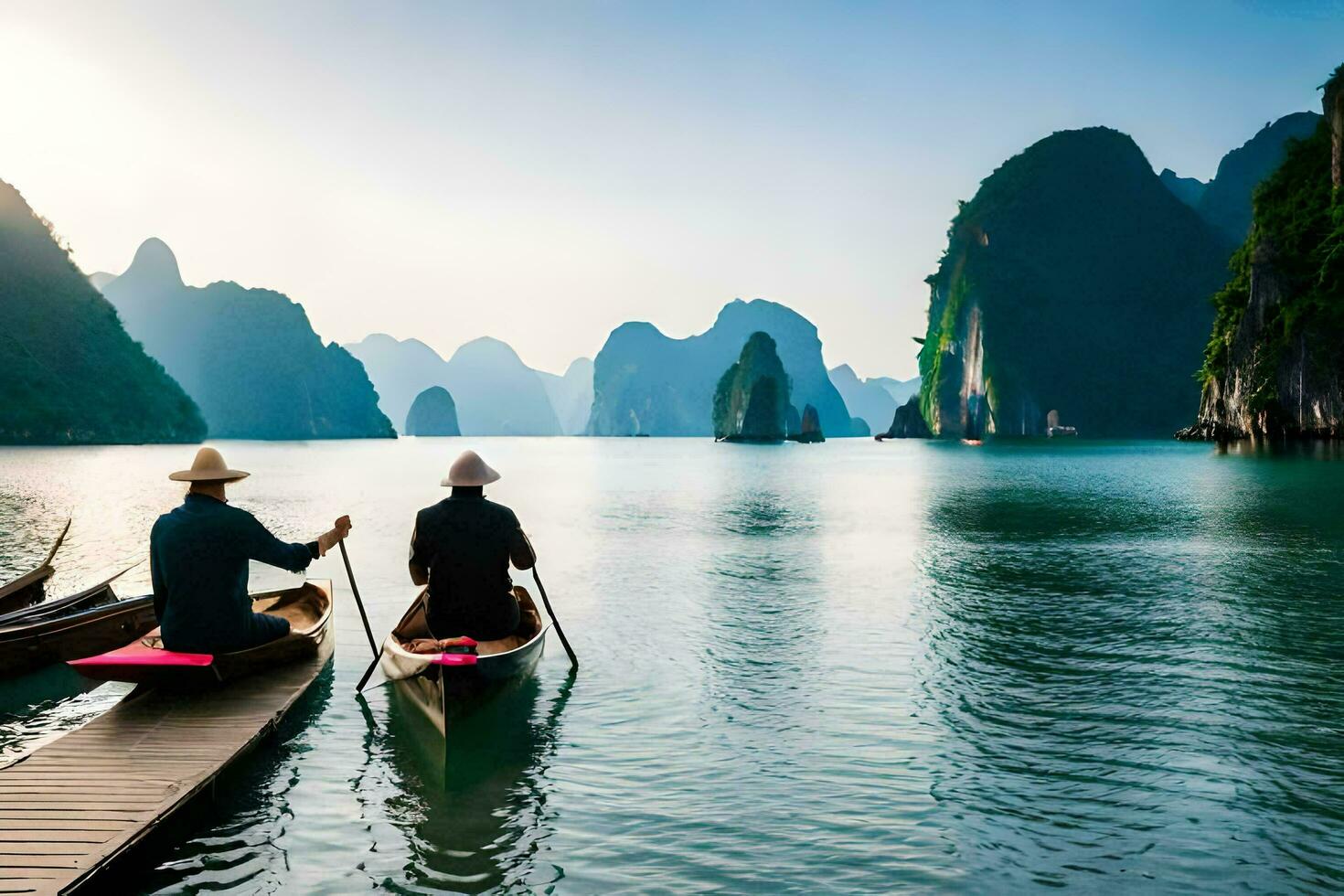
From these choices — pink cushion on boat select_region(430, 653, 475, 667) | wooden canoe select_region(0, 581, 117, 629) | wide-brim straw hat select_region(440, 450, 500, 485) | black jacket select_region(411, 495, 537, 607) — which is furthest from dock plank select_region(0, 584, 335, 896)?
wooden canoe select_region(0, 581, 117, 629)

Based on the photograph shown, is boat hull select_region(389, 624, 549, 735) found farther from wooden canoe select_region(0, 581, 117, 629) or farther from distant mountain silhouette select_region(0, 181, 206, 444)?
distant mountain silhouette select_region(0, 181, 206, 444)

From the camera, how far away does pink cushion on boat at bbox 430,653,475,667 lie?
331 inches

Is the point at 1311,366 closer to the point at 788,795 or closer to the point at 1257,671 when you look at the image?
the point at 1257,671

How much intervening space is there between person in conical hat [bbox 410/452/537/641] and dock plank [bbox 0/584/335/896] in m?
1.72

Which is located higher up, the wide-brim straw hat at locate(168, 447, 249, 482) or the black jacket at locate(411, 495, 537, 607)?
the wide-brim straw hat at locate(168, 447, 249, 482)

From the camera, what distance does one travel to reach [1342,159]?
71.5 m

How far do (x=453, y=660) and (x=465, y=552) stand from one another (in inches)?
64.7

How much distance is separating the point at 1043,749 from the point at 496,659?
5.69 metres

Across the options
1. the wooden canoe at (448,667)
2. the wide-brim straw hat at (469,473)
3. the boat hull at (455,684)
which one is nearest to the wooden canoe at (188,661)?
the wooden canoe at (448,667)

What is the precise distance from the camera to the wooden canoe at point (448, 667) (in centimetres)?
847

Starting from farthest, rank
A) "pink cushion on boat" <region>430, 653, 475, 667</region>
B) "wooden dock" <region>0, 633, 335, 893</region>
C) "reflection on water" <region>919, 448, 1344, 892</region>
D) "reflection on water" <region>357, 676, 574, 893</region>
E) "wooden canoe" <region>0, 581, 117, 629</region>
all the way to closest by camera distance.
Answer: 1. "wooden canoe" <region>0, 581, 117, 629</region>
2. "pink cushion on boat" <region>430, 653, 475, 667</region>
3. "reflection on water" <region>919, 448, 1344, 892</region>
4. "reflection on water" <region>357, 676, 574, 893</region>
5. "wooden dock" <region>0, 633, 335, 893</region>

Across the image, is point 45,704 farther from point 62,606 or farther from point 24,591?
point 24,591

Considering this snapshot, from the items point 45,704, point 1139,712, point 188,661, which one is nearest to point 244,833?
point 188,661

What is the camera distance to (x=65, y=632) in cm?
→ 1155
